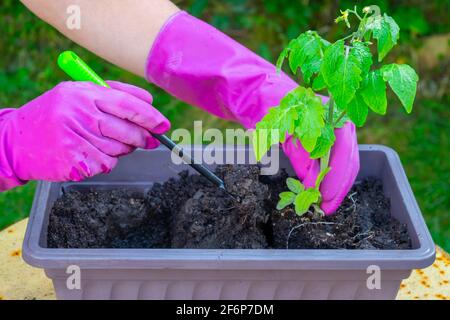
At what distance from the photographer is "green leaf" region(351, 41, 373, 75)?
50.3 inches

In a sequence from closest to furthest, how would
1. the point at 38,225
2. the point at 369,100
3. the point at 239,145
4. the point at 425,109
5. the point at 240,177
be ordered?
the point at 369,100, the point at 38,225, the point at 240,177, the point at 239,145, the point at 425,109

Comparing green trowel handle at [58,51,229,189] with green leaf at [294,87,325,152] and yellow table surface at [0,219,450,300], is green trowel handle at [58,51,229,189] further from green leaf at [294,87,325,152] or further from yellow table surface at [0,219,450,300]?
yellow table surface at [0,219,450,300]

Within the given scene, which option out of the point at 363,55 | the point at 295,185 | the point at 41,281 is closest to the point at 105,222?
the point at 41,281

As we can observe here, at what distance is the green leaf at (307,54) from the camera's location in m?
1.32

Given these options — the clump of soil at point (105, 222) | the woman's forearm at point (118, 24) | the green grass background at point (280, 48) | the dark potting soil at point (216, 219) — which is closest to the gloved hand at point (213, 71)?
the woman's forearm at point (118, 24)

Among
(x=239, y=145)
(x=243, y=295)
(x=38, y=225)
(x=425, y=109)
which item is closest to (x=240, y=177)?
(x=239, y=145)

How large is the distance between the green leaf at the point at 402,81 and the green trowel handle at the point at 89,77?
434 millimetres

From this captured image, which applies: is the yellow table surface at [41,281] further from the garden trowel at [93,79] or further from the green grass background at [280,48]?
the green grass background at [280,48]

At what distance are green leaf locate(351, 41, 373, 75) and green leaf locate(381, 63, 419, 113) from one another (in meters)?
0.03

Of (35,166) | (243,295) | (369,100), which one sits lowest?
(243,295)

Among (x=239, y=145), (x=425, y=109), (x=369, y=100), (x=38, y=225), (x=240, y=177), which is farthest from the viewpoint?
(x=425, y=109)

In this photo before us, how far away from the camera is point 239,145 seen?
163 cm

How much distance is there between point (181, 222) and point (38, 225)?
278mm

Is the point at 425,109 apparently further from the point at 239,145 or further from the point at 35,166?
the point at 35,166
